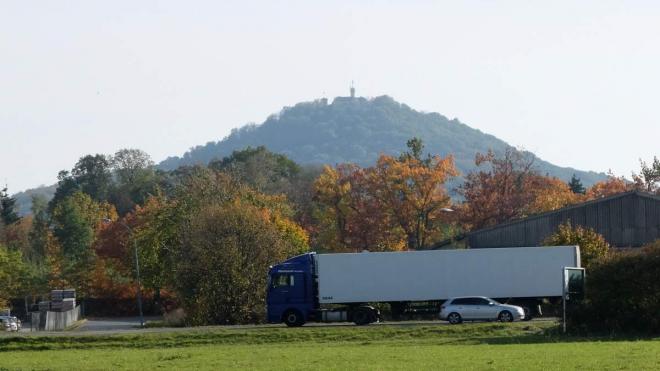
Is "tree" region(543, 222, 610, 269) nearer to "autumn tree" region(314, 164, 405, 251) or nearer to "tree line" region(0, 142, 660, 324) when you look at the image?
"tree line" region(0, 142, 660, 324)

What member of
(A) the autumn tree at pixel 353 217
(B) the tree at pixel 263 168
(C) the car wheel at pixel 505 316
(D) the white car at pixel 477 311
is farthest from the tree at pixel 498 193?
(C) the car wheel at pixel 505 316

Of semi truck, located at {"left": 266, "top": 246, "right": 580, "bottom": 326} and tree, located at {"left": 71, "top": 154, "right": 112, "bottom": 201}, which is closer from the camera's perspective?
semi truck, located at {"left": 266, "top": 246, "right": 580, "bottom": 326}

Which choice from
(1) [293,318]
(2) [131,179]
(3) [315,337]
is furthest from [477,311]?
(2) [131,179]

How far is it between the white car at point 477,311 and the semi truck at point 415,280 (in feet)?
11.1

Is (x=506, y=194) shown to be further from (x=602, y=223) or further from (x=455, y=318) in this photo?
(x=455, y=318)

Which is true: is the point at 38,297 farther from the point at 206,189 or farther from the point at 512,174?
the point at 512,174

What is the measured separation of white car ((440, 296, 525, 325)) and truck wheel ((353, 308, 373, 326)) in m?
4.04

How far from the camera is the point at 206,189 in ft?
278

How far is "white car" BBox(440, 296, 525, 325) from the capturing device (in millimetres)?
50406

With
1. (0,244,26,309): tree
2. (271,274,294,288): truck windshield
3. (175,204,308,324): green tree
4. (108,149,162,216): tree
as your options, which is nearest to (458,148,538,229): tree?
(175,204,308,324): green tree

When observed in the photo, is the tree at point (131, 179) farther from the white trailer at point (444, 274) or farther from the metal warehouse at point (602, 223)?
the white trailer at point (444, 274)

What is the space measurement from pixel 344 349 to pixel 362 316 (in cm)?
1483

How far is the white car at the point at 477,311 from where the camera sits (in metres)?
50.4

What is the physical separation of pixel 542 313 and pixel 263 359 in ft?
81.6
